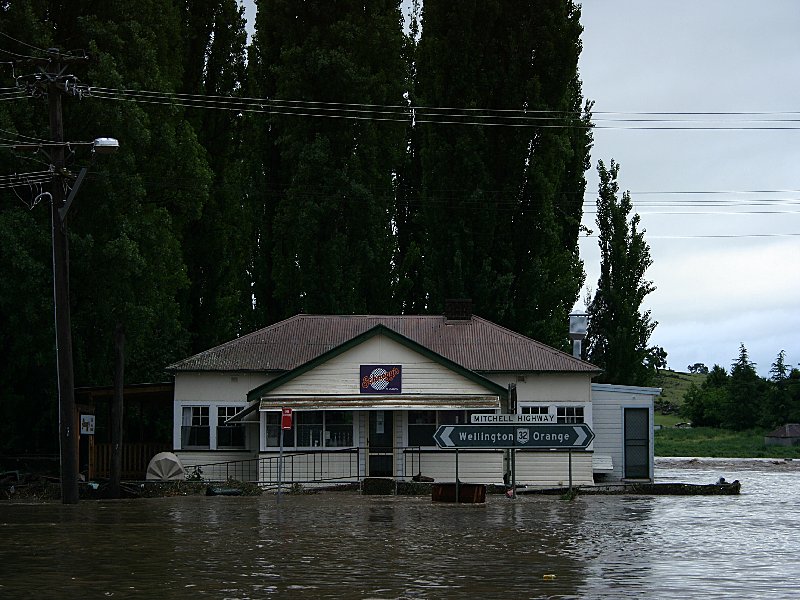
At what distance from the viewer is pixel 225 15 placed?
54688mm

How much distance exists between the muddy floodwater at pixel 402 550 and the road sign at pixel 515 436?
1549mm

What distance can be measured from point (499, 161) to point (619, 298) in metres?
8.11

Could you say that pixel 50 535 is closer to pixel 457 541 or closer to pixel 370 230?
pixel 457 541

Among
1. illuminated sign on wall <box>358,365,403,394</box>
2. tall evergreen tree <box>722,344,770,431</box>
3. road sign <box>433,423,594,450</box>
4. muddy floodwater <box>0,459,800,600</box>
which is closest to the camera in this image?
muddy floodwater <box>0,459,800,600</box>

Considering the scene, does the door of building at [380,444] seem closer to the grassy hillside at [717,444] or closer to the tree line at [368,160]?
the tree line at [368,160]

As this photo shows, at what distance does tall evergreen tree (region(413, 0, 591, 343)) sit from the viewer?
5116 centimetres

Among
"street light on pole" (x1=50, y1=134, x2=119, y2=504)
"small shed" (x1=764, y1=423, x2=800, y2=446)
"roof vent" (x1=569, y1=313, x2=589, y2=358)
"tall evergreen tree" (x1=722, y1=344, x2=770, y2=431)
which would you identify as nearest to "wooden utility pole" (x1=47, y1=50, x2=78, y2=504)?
"street light on pole" (x1=50, y1=134, x2=119, y2=504)

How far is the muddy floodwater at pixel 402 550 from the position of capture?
13.8m

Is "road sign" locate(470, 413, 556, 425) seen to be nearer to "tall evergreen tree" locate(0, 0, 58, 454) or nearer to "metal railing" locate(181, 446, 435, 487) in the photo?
"metal railing" locate(181, 446, 435, 487)

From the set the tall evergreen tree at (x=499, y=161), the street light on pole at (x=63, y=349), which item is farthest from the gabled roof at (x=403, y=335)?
the street light on pole at (x=63, y=349)

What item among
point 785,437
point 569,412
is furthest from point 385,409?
point 785,437

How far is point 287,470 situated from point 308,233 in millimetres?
14098

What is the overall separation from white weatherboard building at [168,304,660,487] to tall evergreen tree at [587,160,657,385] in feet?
39.2

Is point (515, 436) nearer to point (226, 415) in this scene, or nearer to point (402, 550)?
point (226, 415)
